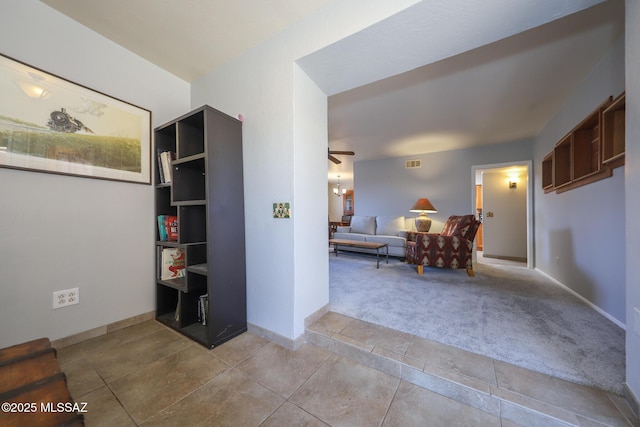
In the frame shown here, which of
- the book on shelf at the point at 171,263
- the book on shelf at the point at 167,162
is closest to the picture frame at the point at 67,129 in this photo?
the book on shelf at the point at 167,162

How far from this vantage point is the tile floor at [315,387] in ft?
3.37

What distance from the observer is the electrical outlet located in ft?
4.97

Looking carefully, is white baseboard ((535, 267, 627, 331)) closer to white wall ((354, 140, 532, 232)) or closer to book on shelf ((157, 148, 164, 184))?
white wall ((354, 140, 532, 232))

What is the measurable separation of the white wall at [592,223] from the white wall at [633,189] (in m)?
1.15

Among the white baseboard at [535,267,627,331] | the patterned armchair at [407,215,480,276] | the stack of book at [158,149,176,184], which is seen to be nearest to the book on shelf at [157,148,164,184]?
the stack of book at [158,149,176,184]

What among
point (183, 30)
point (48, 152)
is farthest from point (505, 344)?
point (48, 152)

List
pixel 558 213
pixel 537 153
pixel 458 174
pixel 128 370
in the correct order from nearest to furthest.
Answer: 1. pixel 128 370
2. pixel 558 213
3. pixel 537 153
4. pixel 458 174

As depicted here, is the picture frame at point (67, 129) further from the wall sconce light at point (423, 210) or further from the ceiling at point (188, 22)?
the wall sconce light at point (423, 210)

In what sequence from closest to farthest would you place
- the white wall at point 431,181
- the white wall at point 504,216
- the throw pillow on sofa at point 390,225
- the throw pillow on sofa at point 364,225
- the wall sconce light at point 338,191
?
the white wall at point 431,181 < the white wall at point 504,216 < the throw pillow on sofa at point 390,225 < the throw pillow on sofa at point 364,225 < the wall sconce light at point 338,191

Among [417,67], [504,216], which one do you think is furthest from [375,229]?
[417,67]

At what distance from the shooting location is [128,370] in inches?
52.8

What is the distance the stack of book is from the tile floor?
1.29 metres

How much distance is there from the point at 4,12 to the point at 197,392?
2527 mm

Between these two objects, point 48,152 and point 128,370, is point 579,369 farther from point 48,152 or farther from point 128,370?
point 48,152
